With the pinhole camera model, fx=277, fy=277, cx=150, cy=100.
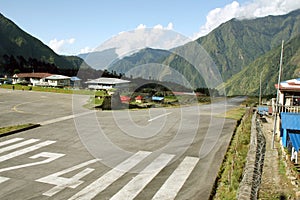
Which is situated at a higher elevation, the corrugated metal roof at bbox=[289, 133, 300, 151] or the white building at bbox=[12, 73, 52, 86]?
the white building at bbox=[12, 73, 52, 86]

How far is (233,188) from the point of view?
28.1 feet

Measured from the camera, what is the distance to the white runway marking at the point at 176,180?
927 cm

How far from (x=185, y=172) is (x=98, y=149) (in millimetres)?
5450

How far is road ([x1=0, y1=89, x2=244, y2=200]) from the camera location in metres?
9.62

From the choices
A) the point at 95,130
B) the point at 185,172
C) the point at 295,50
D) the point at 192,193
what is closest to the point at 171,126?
the point at 95,130

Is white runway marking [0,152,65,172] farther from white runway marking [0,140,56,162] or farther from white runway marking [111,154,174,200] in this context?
white runway marking [111,154,174,200]

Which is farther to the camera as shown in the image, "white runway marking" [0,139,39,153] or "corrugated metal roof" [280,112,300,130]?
"white runway marking" [0,139,39,153]

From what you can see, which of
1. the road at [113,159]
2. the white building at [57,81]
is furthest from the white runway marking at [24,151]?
the white building at [57,81]

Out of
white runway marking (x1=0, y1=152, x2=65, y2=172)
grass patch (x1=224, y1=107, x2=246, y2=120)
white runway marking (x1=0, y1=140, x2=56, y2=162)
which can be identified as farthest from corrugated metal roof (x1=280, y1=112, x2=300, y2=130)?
white runway marking (x1=0, y1=140, x2=56, y2=162)

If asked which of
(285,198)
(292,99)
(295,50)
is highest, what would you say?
(295,50)

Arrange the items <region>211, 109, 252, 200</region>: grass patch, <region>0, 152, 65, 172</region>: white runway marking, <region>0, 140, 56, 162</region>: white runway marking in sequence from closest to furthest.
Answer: <region>211, 109, 252, 200</region>: grass patch, <region>0, 152, 65, 172</region>: white runway marking, <region>0, 140, 56, 162</region>: white runway marking

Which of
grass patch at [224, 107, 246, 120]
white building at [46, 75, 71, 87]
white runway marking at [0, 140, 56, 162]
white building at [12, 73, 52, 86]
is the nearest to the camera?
white runway marking at [0, 140, 56, 162]

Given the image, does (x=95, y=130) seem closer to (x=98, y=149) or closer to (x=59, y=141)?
(x=59, y=141)

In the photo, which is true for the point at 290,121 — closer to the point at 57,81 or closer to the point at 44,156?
the point at 44,156
